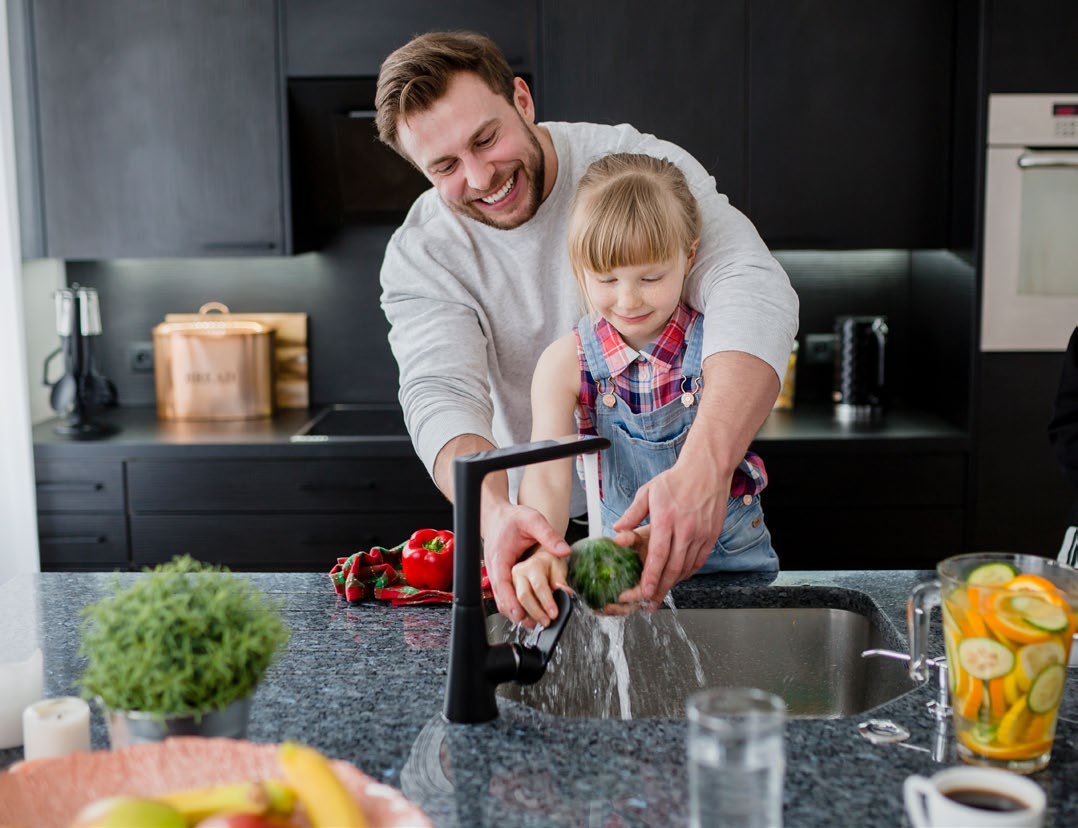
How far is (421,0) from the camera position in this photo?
321 centimetres

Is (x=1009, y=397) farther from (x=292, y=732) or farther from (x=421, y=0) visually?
(x=292, y=732)

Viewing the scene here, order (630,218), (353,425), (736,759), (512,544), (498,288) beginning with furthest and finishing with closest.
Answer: (353,425), (498,288), (630,218), (512,544), (736,759)

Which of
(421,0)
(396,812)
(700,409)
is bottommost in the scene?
(396,812)

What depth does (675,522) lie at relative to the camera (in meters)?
1.37

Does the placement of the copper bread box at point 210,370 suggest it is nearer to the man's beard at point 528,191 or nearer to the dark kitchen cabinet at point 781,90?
the dark kitchen cabinet at point 781,90

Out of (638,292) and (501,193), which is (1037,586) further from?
(501,193)

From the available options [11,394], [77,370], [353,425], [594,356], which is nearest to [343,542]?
[353,425]

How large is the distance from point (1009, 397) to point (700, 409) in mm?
1906

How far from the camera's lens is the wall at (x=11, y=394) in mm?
3203

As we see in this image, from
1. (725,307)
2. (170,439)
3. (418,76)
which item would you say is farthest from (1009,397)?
(170,439)

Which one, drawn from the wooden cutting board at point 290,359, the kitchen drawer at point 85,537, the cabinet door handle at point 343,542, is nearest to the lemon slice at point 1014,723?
the cabinet door handle at point 343,542

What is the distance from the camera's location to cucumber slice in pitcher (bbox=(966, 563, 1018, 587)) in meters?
1.12

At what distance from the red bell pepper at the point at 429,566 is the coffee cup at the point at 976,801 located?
808mm

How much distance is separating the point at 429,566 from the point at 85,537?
1972 millimetres
